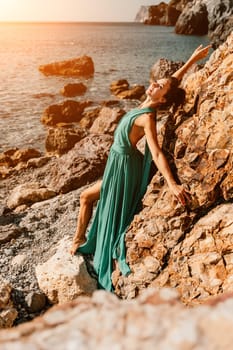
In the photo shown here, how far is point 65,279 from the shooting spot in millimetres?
5770

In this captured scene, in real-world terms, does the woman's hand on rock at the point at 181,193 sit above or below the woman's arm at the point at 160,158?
below

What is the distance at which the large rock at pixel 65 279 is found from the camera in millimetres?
5730

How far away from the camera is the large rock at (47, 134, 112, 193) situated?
1075 cm

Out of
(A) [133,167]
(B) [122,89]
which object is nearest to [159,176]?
(A) [133,167]

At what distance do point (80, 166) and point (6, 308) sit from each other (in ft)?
19.7

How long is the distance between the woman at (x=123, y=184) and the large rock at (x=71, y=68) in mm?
36590

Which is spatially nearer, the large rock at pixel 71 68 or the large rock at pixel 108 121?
the large rock at pixel 108 121

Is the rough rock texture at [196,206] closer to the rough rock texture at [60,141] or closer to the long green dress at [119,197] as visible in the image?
the long green dress at [119,197]

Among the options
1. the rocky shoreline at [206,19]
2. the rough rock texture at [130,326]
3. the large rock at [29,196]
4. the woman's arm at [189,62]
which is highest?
the rocky shoreline at [206,19]

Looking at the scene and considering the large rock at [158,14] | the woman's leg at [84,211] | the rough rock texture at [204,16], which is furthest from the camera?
the large rock at [158,14]

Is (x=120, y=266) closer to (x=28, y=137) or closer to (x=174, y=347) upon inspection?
(x=174, y=347)

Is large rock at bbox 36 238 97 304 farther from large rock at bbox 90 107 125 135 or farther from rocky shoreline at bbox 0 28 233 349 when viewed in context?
large rock at bbox 90 107 125 135

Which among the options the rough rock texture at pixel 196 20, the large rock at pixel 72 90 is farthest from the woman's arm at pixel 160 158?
the rough rock texture at pixel 196 20

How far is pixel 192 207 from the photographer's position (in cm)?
475
